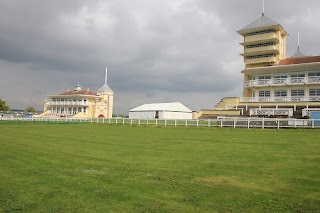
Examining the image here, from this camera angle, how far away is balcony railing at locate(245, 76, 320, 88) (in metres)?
43.3

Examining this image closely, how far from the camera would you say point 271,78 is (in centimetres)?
4794

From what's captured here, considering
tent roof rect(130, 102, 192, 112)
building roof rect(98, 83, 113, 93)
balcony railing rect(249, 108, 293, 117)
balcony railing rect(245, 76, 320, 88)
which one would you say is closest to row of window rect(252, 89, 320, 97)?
balcony railing rect(245, 76, 320, 88)

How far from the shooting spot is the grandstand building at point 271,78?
4269cm

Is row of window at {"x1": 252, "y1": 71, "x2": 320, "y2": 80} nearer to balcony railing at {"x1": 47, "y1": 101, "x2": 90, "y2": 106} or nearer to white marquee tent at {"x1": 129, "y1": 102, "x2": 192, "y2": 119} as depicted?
white marquee tent at {"x1": 129, "y1": 102, "x2": 192, "y2": 119}

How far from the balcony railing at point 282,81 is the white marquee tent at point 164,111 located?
16112 millimetres

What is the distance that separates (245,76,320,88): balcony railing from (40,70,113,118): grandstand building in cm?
4736

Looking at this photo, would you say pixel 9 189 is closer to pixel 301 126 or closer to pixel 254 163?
pixel 254 163

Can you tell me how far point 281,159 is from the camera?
11031 millimetres

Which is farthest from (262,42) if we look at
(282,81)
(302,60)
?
(282,81)

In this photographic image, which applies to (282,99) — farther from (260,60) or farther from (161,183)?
(161,183)

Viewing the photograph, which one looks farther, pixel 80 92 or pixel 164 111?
pixel 80 92

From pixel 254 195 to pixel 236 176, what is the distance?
1814mm

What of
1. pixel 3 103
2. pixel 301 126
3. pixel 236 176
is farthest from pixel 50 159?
pixel 3 103

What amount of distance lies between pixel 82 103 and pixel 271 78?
53.1 meters
